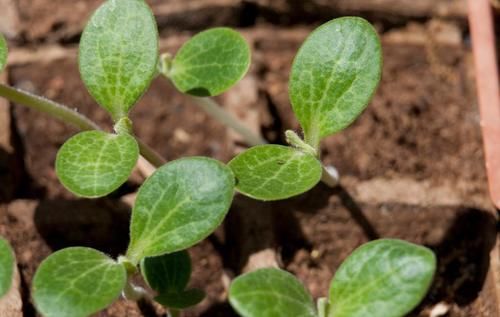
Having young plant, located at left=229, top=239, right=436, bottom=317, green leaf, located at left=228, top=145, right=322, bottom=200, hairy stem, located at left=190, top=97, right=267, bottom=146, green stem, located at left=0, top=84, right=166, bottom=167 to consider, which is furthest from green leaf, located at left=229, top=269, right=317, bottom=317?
hairy stem, located at left=190, top=97, right=267, bottom=146

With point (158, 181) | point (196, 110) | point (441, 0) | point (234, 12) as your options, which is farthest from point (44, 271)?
point (441, 0)

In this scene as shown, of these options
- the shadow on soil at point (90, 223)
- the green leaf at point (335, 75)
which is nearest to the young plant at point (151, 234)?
the green leaf at point (335, 75)

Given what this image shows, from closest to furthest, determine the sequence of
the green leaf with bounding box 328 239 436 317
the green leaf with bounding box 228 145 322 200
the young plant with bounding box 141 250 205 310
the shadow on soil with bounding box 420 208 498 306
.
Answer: the green leaf with bounding box 328 239 436 317 < the green leaf with bounding box 228 145 322 200 < the young plant with bounding box 141 250 205 310 < the shadow on soil with bounding box 420 208 498 306

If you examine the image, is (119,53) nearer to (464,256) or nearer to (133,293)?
(133,293)

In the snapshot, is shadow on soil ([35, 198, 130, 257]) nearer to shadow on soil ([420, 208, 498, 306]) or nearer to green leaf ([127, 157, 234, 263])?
green leaf ([127, 157, 234, 263])

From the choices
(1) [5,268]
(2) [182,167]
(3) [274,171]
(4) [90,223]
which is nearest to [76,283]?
(1) [5,268]

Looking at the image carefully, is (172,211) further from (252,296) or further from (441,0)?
(441,0)

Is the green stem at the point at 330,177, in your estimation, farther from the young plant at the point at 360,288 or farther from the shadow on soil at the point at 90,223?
the shadow on soil at the point at 90,223

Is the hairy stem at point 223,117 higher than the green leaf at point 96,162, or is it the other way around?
the green leaf at point 96,162

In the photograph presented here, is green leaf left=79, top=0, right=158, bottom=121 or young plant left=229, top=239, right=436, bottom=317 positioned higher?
green leaf left=79, top=0, right=158, bottom=121
